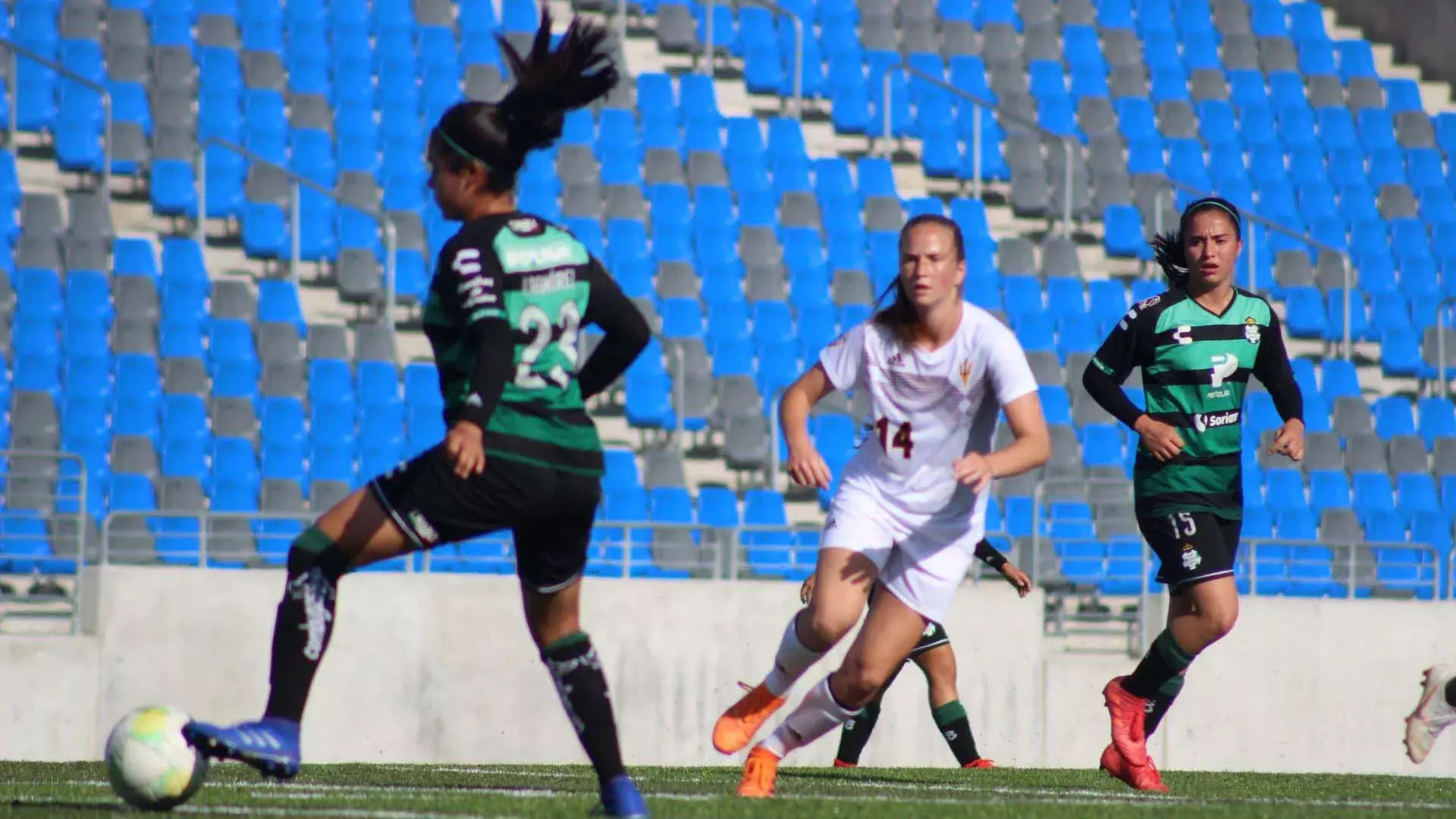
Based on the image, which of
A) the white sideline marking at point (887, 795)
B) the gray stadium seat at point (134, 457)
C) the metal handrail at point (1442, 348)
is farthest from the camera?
the metal handrail at point (1442, 348)

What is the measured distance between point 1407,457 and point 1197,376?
10.2 m

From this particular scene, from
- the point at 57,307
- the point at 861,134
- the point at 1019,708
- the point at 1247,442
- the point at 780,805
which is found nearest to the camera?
the point at 780,805

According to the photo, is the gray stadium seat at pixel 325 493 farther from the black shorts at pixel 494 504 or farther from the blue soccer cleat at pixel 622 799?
the blue soccer cleat at pixel 622 799

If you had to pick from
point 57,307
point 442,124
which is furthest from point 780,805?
point 57,307

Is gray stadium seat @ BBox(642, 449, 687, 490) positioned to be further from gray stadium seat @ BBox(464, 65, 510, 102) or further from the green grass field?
the green grass field

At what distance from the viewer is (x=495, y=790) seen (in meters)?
6.21

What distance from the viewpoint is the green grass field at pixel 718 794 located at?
521cm

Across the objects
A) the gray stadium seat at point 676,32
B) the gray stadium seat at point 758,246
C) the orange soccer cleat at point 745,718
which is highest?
the gray stadium seat at point 676,32

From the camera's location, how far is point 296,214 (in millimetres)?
15891

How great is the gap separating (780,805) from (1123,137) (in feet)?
51.1

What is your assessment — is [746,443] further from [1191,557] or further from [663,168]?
[1191,557]

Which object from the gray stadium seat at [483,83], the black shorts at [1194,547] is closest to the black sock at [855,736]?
the black shorts at [1194,547]

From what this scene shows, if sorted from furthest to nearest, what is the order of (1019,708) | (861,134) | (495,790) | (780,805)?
(861,134), (1019,708), (495,790), (780,805)

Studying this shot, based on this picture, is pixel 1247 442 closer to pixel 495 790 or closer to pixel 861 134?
pixel 861 134
